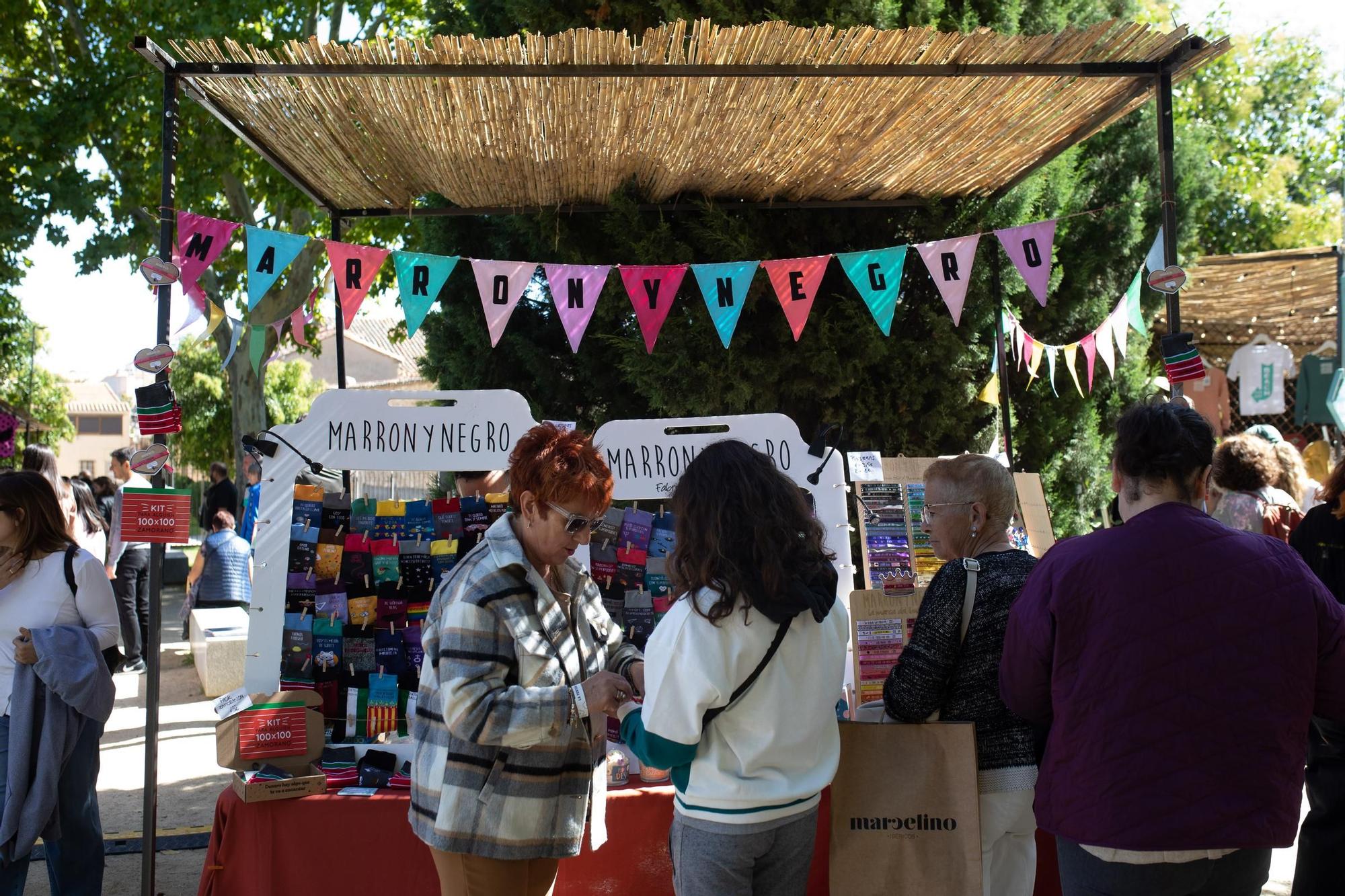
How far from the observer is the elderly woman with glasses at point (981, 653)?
88.6 inches

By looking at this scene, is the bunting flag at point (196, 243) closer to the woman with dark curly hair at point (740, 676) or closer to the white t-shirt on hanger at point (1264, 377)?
the woman with dark curly hair at point (740, 676)

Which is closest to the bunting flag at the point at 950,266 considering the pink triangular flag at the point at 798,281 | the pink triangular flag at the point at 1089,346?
the pink triangular flag at the point at 798,281

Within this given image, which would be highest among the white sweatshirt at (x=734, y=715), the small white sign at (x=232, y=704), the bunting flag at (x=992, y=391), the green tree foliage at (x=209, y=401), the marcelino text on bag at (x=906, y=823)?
the green tree foliage at (x=209, y=401)

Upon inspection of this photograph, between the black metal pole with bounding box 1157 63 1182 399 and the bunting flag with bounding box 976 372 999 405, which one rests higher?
the black metal pole with bounding box 1157 63 1182 399

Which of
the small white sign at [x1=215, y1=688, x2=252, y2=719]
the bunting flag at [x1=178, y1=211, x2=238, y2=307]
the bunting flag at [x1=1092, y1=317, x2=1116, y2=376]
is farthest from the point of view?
the bunting flag at [x1=1092, y1=317, x2=1116, y2=376]

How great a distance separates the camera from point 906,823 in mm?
2281

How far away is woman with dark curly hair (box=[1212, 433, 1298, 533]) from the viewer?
13.9 ft

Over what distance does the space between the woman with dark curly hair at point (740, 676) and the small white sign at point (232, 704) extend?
5.82 feet

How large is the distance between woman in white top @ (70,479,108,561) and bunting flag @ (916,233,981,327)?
4737 mm

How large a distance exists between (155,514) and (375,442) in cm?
75

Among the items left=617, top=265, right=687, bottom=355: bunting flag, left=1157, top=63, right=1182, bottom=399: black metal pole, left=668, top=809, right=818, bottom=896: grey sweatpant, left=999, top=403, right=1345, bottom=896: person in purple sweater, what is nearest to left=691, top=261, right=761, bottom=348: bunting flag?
left=617, top=265, right=687, bottom=355: bunting flag

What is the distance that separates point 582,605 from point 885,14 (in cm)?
459

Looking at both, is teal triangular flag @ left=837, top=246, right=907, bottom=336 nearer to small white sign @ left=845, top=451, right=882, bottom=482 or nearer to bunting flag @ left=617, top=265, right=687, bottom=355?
small white sign @ left=845, top=451, right=882, bottom=482

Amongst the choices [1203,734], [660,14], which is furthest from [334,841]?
[660,14]
